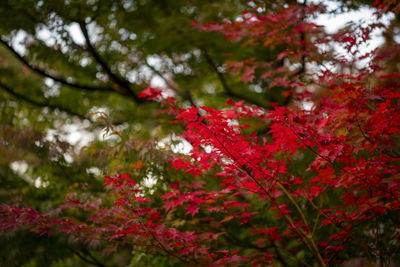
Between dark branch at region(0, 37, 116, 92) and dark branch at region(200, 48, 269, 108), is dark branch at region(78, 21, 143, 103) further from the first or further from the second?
dark branch at region(200, 48, 269, 108)

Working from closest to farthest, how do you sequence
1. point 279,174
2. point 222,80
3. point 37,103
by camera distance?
point 279,174
point 37,103
point 222,80

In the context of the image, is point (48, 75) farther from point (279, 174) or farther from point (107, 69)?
point (279, 174)

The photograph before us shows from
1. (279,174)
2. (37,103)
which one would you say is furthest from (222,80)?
(37,103)

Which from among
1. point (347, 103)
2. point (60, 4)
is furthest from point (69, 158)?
point (347, 103)

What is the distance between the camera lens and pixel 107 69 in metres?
4.04

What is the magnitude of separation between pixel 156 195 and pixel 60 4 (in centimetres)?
238

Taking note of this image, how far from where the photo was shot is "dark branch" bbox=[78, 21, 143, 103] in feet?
12.2

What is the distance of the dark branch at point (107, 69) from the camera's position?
12.2 feet

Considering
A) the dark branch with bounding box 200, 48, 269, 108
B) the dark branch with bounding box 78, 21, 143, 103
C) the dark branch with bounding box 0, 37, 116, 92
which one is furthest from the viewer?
the dark branch with bounding box 200, 48, 269, 108

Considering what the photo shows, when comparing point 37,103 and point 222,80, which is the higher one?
point 222,80

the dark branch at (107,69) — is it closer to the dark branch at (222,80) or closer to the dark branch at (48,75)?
the dark branch at (48,75)

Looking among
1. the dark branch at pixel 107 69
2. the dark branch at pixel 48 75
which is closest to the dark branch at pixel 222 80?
the dark branch at pixel 107 69

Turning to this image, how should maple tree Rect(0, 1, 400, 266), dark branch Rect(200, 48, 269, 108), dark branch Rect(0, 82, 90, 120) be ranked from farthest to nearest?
1. dark branch Rect(200, 48, 269, 108)
2. dark branch Rect(0, 82, 90, 120)
3. maple tree Rect(0, 1, 400, 266)

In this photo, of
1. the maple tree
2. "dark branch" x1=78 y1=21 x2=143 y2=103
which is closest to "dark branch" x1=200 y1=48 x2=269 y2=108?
the maple tree
